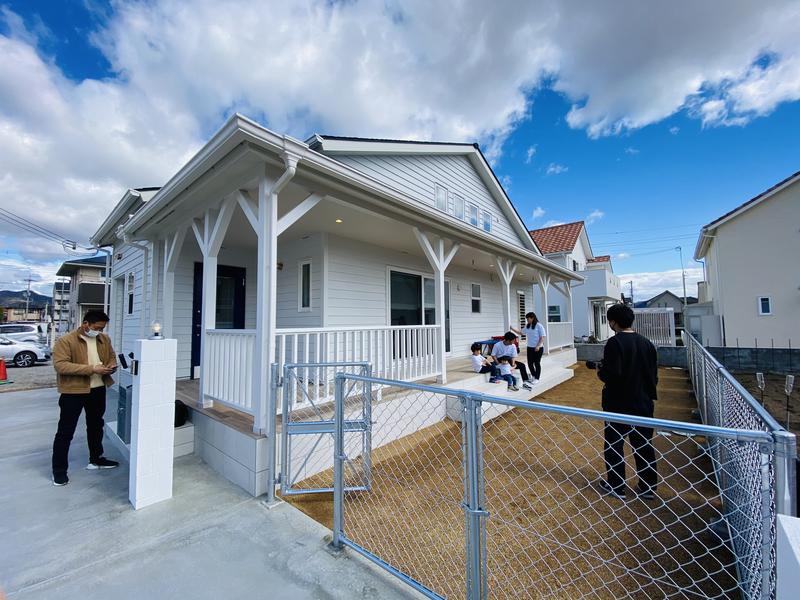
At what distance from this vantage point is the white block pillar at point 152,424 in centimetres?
280

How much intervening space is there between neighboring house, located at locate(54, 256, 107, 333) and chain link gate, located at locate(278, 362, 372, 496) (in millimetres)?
18865

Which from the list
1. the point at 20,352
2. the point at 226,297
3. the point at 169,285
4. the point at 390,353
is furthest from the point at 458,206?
the point at 20,352

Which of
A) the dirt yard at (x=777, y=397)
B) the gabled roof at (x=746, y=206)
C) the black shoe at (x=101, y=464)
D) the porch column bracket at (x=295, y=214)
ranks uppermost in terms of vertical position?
the gabled roof at (x=746, y=206)

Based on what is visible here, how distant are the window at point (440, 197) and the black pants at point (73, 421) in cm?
704

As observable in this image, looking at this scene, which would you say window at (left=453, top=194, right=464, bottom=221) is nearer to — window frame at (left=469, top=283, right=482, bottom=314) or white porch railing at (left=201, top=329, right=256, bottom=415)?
window frame at (left=469, top=283, right=482, bottom=314)

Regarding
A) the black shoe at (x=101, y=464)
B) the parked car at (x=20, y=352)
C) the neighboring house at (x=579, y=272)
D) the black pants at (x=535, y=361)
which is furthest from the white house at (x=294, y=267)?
the parked car at (x=20, y=352)

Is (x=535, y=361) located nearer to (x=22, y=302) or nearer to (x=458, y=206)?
(x=458, y=206)

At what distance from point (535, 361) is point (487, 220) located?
523cm

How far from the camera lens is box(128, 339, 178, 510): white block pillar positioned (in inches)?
110

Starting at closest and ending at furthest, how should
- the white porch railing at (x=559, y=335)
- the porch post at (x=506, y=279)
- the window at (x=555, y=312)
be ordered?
the porch post at (x=506, y=279) < the white porch railing at (x=559, y=335) < the window at (x=555, y=312)

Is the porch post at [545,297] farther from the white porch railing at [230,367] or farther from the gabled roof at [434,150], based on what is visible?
the white porch railing at [230,367]

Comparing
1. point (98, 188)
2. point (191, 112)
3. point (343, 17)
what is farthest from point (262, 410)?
point (98, 188)

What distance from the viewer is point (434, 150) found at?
7973 millimetres

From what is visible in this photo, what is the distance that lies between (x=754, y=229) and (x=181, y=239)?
18.0 meters
